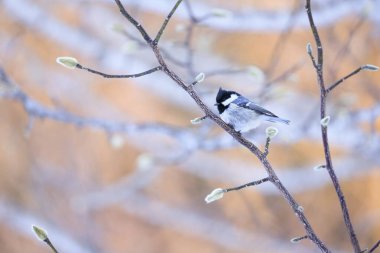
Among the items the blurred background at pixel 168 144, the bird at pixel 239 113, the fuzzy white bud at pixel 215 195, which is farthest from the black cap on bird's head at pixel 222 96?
the blurred background at pixel 168 144

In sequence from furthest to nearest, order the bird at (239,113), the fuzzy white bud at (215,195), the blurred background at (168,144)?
the blurred background at (168,144)
the bird at (239,113)
the fuzzy white bud at (215,195)

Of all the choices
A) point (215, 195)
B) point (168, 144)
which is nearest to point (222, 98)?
point (215, 195)

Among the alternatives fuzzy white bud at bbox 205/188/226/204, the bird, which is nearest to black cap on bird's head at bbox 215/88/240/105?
the bird

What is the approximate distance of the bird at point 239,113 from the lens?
0.96 meters

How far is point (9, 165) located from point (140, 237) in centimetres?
111

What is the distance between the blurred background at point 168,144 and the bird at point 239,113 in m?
0.58

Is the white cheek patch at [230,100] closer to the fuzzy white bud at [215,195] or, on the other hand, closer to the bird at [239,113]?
the bird at [239,113]

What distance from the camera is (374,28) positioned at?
222 cm

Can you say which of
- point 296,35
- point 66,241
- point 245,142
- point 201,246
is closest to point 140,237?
point 201,246

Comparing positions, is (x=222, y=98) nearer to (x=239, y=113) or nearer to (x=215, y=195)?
(x=239, y=113)

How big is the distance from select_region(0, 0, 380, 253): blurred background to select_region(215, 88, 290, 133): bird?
0.58 m

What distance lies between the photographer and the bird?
0.96 meters

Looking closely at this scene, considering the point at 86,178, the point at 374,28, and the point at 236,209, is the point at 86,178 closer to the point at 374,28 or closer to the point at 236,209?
the point at 236,209

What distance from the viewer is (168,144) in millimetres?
2689
